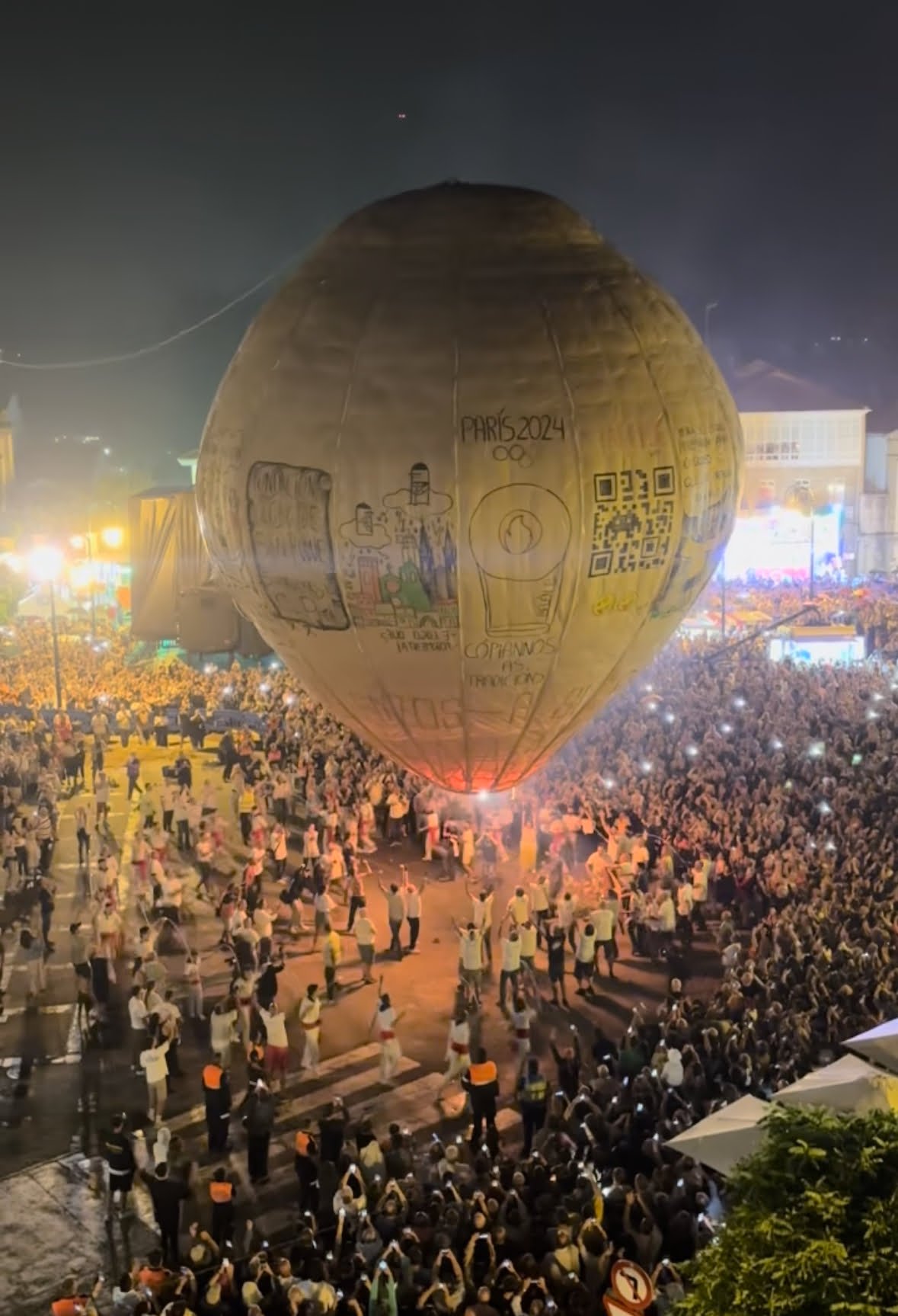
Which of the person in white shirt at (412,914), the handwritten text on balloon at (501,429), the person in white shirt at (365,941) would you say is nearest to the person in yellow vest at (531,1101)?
the person in white shirt at (365,941)

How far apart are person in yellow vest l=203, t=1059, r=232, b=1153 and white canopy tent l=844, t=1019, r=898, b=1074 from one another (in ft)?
16.4

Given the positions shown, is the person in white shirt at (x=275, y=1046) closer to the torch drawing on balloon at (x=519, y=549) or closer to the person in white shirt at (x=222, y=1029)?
the person in white shirt at (x=222, y=1029)

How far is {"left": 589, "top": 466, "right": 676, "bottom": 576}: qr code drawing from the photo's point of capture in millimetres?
Answer: 8055

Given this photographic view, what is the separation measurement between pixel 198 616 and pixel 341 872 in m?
16.0

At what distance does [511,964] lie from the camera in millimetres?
12461

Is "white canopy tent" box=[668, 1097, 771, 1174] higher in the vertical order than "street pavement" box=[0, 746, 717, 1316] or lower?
higher

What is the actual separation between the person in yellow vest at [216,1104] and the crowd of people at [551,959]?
24 mm

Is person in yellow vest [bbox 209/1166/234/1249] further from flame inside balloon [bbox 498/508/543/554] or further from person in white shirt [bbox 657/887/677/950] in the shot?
person in white shirt [bbox 657/887/677/950]

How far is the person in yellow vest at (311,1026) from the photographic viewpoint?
1130cm

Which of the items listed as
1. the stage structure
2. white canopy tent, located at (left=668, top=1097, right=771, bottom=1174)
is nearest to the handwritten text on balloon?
white canopy tent, located at (left=668, top=1097, right=771, bottom=1174)

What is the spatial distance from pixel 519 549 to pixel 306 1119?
5.53 m

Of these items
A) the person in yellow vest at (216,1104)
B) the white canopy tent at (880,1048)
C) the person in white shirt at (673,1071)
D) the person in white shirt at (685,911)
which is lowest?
the person in yellow vest at (216,1104)

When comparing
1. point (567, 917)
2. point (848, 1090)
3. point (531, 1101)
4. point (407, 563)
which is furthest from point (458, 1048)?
point (407, 563)

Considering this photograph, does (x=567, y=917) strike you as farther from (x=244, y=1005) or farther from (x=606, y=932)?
(x=244, y=1005)
